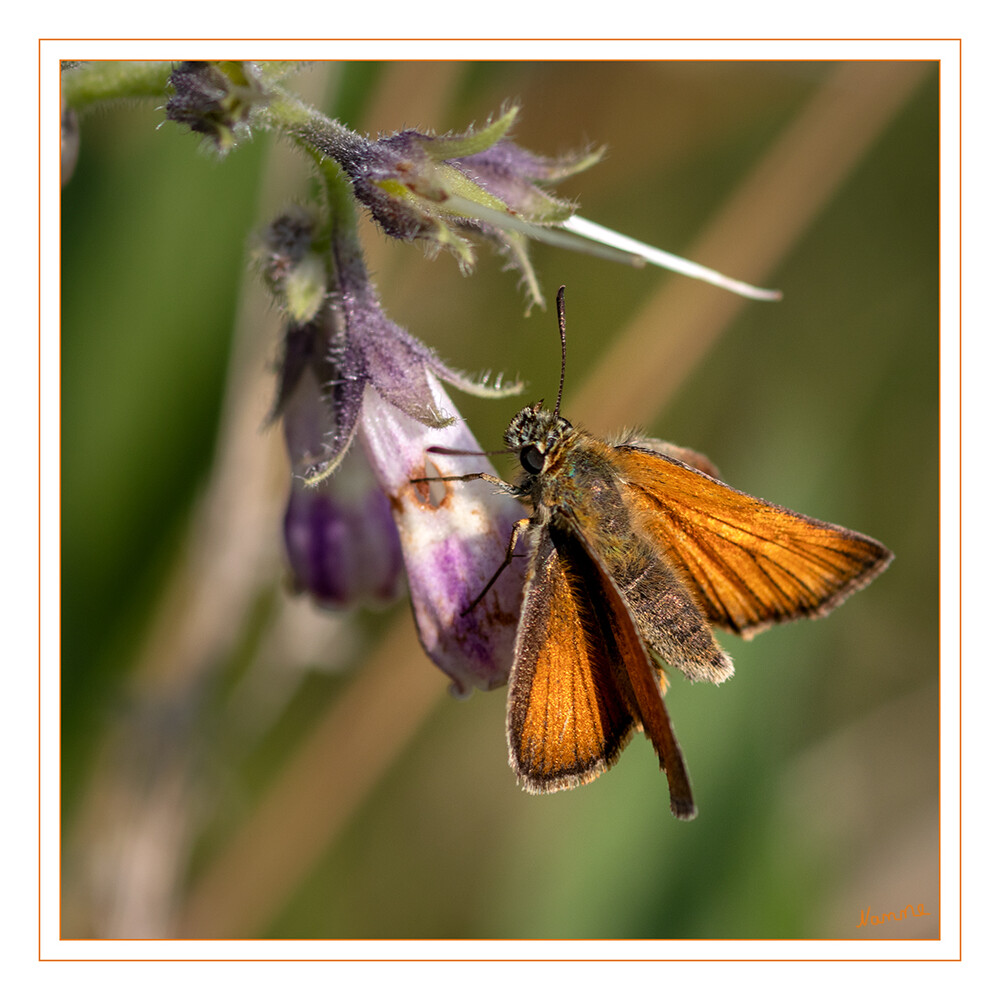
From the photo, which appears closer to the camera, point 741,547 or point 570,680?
point 570,680

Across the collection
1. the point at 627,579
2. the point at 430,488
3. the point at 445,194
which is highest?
the point at 445,194

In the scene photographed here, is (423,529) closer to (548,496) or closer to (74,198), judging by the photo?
(548,496)

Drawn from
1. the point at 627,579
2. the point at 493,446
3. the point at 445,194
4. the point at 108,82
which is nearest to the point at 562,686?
the point at 627,579

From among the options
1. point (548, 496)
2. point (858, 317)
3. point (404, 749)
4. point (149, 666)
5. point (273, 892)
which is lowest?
point (273, 892)

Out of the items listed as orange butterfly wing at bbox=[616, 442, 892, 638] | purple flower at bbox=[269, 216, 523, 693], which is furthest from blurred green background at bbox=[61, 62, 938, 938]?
orange butterfly wing at bbox=[616, 442, 892, 638]

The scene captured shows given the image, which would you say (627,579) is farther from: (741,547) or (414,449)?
(414,449)
